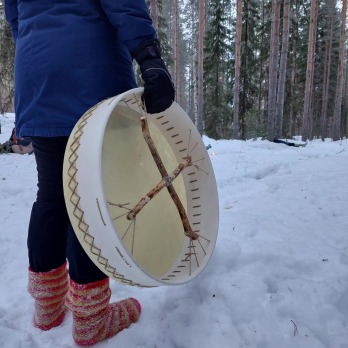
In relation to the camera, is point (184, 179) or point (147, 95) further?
point (184, 179)

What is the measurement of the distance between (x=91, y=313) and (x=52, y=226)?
15.1 inches

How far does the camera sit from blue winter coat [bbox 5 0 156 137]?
0.96 meters

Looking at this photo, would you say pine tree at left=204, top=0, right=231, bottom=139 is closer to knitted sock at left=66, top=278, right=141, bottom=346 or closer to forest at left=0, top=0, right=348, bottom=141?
forest at left=0, top=0, right=348, bottom=141

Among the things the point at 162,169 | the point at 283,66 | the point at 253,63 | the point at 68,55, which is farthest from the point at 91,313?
the point at 253,63

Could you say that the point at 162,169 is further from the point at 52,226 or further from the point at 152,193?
the point at 52,226

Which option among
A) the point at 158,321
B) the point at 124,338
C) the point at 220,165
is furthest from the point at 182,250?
the point at 220,165

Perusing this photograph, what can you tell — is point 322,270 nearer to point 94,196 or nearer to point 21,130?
point 94,196

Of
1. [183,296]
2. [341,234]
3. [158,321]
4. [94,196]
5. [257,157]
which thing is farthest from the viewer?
[257,157]

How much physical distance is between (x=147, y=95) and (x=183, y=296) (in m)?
0.97

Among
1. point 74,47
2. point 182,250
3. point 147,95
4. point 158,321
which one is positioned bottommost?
point 158,321

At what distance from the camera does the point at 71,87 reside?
3.24 feet

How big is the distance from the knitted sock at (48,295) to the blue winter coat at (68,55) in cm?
61

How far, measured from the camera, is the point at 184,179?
1.48 m

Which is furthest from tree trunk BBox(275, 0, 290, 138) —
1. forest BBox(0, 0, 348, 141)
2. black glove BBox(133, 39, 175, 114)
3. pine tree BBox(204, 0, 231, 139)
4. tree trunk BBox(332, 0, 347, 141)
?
black glove BBox(133, 39, 175, 114)
